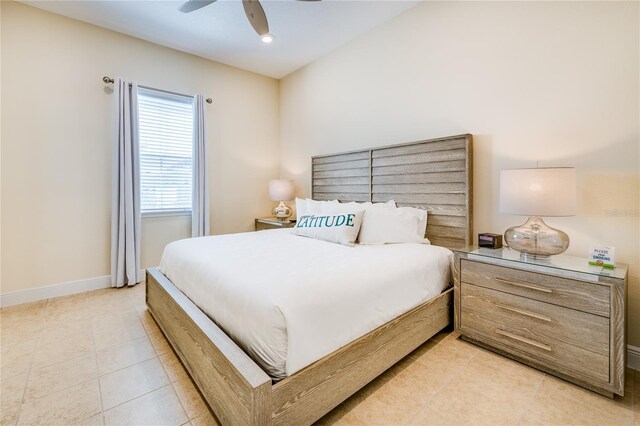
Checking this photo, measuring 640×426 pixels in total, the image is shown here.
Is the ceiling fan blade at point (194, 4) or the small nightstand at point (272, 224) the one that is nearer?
the ceiling fan blade at point (194, 4)

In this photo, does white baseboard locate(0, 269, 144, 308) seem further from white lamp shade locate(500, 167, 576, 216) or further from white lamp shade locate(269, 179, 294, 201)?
white lamp shade locate(500, 167, 576, 216)

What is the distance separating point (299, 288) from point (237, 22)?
305 centimetres

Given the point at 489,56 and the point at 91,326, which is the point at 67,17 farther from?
the point at 489,56

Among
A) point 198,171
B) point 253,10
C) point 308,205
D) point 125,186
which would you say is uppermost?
point 253,10

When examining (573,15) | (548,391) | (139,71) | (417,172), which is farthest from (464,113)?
(139,71)

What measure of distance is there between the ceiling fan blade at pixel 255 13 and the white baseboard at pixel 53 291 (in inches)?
123

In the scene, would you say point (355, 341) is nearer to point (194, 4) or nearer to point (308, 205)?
point (308, 205)

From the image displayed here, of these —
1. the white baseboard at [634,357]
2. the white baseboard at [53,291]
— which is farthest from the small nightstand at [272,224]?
the white baseboard at [634,357]

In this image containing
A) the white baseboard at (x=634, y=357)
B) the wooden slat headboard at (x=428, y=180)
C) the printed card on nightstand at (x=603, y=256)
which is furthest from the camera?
the wooden slat headboard at (x=428, y=180)

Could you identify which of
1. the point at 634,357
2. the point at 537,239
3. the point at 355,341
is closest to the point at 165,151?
the point at 355,341

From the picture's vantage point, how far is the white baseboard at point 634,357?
5.75ft

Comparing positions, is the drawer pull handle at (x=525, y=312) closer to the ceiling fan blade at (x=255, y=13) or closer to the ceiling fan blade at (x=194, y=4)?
the ceiling fan blade at (x=255, y=13)

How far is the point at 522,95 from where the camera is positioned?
2172 millimetres

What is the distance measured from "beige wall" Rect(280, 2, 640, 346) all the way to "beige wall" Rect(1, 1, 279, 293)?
2582 millimetres
